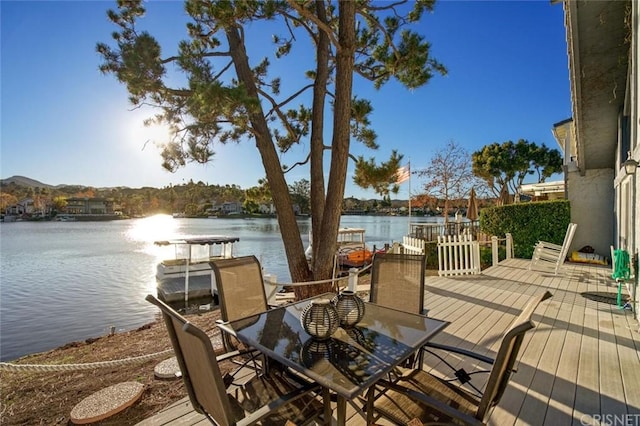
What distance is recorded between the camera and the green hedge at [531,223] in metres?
8.09

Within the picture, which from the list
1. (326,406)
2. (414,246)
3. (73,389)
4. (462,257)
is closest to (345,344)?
(326,406)

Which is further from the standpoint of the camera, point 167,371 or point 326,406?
point 167,371

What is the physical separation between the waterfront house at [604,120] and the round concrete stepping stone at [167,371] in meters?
5.12

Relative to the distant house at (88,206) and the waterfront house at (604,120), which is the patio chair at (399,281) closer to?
the waterfront house at (604,120)

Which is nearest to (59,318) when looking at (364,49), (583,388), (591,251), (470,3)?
(364,49)

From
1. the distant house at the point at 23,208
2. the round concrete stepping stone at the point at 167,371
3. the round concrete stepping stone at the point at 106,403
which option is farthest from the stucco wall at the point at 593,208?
the distant house at the point at 23,208

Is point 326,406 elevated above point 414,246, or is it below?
below

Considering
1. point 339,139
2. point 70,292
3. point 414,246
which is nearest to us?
point 339,139

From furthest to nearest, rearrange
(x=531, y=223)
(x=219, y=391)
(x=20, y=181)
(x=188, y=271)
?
(x=20, y=181) → (x=188, y=271) → (x=531, y=223) → (x=219, y=391)

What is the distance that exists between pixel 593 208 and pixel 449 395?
356 inches

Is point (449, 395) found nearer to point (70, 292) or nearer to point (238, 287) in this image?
point (238, 287)

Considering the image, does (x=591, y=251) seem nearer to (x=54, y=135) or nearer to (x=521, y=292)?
(x=521, y=292)

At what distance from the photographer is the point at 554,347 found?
293 cm

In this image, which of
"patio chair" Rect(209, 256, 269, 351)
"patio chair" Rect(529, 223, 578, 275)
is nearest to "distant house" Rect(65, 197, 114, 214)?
"patio chair" Rect(209, 256, 269, 351)
